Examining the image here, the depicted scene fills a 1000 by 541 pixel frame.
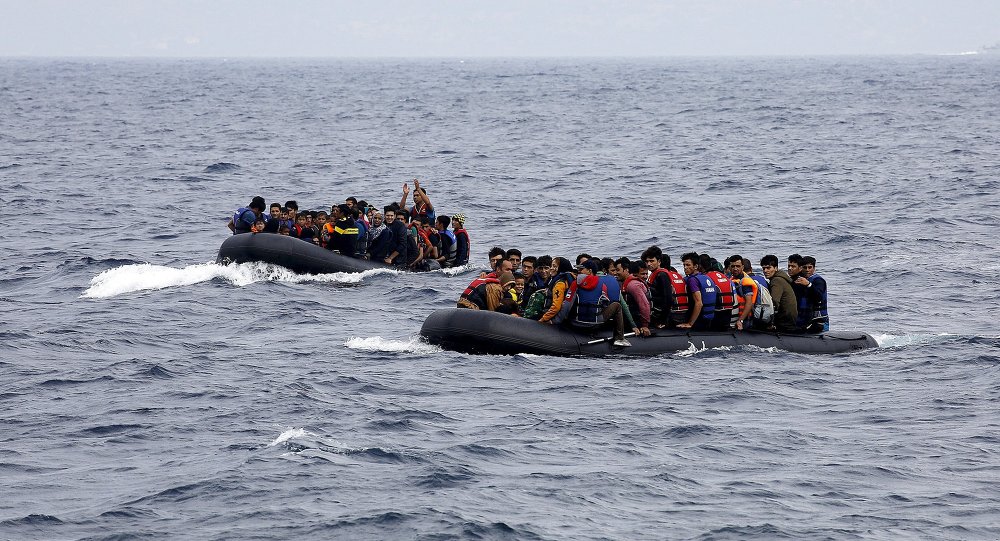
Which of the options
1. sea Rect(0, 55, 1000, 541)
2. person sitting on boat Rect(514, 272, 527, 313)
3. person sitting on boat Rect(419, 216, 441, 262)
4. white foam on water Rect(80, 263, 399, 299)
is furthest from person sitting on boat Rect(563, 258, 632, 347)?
person sitting on boat Rect(419, 216, 441, 262)

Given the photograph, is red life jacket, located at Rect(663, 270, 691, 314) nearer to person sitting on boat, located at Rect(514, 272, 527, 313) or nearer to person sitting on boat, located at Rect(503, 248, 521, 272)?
person sitting on boat, located at Rect(514, 272, 527, 313)

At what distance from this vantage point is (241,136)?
68.1m

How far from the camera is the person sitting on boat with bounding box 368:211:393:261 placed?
27.1 m

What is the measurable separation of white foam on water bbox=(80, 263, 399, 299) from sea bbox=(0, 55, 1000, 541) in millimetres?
60

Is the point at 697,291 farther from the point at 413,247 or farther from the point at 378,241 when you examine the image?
the point at 378,241

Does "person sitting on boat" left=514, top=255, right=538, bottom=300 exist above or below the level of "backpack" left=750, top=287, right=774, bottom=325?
above

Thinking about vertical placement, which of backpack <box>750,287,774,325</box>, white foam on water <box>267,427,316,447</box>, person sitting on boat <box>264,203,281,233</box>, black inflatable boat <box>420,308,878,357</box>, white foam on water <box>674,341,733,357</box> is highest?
person sitting on boat <box>264,203,281,233</box>

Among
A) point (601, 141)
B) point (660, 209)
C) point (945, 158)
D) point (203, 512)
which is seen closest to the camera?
point (203, 512)

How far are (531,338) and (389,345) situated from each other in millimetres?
2561

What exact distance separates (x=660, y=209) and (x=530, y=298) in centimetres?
2028

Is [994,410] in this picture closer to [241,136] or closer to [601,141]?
[601,141]

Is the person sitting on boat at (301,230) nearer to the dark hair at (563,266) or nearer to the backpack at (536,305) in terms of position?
the backpack at (536,305)

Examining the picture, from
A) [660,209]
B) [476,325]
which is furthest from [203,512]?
[660,209]

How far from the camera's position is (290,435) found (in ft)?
51.9
